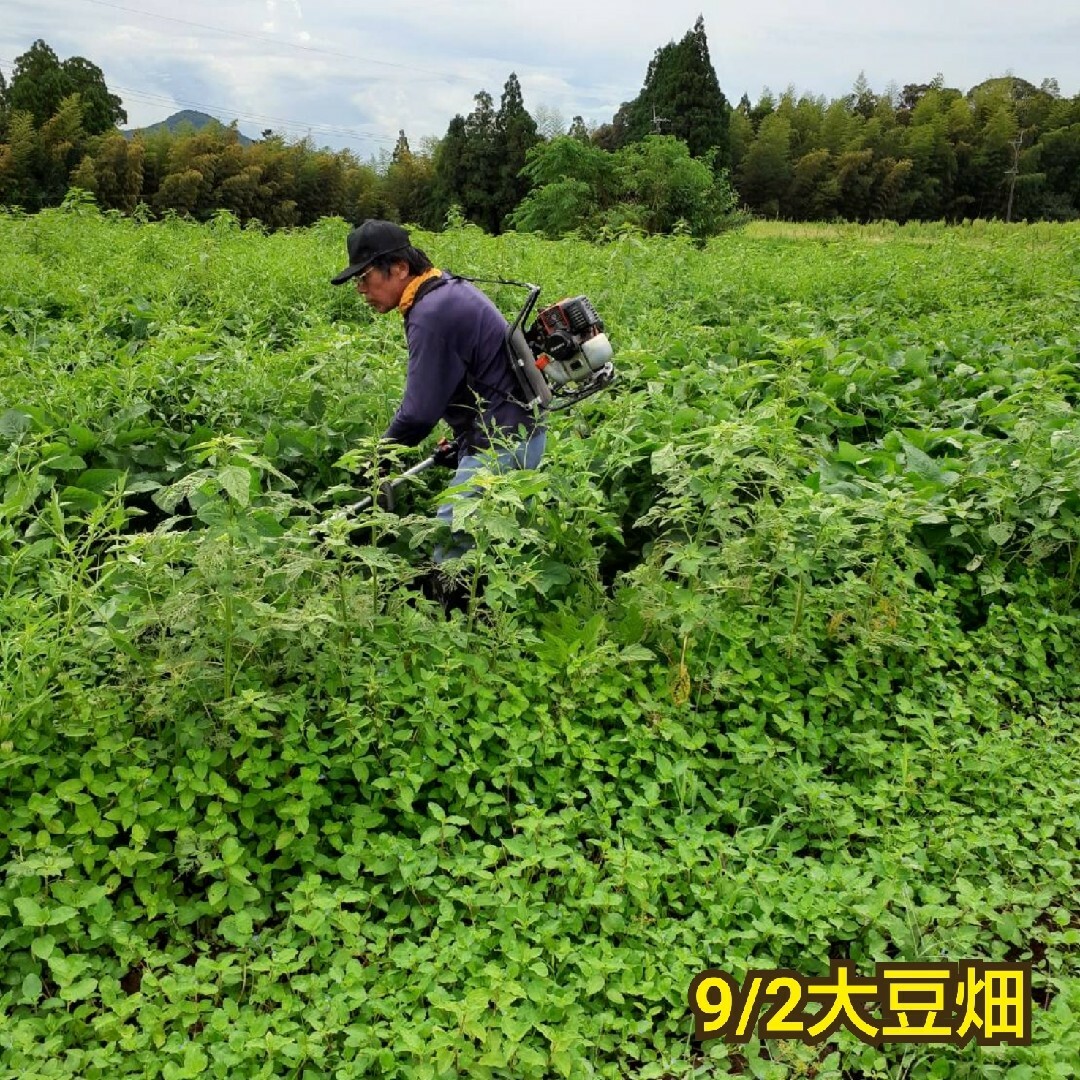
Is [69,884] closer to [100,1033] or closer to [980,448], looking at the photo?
[100,1033]

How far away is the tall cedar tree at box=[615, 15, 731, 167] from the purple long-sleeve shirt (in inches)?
1188

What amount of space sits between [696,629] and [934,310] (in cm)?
678

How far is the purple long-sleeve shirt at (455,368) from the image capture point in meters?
3.59

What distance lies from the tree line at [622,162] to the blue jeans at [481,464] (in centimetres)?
733

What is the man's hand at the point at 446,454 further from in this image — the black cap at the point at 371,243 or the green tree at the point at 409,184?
the green tree at the point at 409,184

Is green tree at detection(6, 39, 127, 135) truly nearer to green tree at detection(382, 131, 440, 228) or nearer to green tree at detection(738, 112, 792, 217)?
green tree at detection(382, 131, 440, 228)

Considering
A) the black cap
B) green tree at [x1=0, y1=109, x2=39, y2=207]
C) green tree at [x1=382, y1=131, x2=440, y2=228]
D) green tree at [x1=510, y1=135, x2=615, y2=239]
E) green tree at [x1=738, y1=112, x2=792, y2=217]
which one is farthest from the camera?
green tree at [x1=738, y1=112, x2=792, y2=217]

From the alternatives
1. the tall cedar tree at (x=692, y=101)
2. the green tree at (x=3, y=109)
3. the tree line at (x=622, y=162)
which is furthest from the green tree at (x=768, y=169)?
the green tree at (x=3, y=109)

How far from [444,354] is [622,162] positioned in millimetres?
18235

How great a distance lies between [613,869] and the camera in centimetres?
253

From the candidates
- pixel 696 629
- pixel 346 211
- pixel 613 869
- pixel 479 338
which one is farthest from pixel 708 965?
pixel 346 211

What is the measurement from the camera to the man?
359cm

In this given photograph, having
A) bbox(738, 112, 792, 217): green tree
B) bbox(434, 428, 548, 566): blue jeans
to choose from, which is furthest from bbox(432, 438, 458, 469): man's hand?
bbox(738, 112, 792, 217): green tree

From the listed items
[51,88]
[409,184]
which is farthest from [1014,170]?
[51,88]
